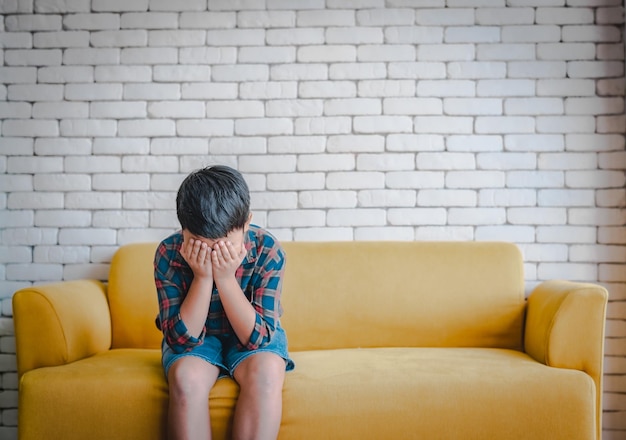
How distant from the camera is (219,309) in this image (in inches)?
81.1

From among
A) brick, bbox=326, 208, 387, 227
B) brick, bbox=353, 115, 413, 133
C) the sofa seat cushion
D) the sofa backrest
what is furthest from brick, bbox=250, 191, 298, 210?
the sofa seat cushion

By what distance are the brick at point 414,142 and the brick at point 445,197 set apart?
0.19m

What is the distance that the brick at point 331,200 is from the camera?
9.38 feet

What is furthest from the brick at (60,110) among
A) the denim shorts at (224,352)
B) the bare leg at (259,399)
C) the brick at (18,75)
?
the bare leg at (259,399)

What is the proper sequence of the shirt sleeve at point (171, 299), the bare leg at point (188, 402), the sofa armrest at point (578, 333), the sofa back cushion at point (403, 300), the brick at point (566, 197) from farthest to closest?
the brick at point (566, 197), the sofa back cushion at point (403, 300), the sofa armrest at point (578, 333), the shirt sleeve at point (171, 299), the bare leg at point (188, 402)

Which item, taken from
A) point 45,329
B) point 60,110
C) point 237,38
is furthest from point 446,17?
point 45,329

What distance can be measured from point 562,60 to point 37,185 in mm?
2382

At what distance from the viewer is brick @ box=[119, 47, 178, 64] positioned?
2.90 metres

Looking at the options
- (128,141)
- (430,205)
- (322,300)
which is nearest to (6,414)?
(128,141)

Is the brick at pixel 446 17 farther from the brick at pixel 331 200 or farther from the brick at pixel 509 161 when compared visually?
the brick at pixel 331 200

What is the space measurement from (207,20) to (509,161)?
1470 mm

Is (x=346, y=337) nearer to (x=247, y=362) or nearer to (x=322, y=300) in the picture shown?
(x=322, y=300)

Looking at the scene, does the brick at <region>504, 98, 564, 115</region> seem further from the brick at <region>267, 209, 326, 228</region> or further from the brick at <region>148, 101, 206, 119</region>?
the brick at <region>148, 101, 206, 119</region>

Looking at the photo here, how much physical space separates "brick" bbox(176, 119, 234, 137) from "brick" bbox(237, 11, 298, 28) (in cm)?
44
